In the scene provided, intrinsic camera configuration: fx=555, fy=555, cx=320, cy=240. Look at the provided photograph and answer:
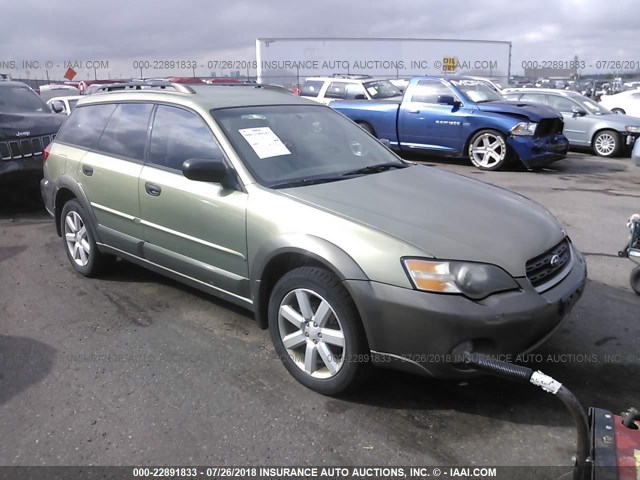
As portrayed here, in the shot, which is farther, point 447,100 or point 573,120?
point 573,120

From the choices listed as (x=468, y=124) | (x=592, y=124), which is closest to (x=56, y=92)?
(x=468, y=124)

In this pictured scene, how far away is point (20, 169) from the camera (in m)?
7.10

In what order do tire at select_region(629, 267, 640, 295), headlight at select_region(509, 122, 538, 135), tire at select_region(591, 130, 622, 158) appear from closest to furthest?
1. tire at select_region(629, 267, 640, 295)
2. headlight at select_region(509, 122, 538, 135)
3. tire at select_region(591, 130, 622, 158)

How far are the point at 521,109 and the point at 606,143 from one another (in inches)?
147

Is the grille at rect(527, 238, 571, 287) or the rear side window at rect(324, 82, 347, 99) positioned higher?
the rear side window at rect(324, 82, 347, 99)

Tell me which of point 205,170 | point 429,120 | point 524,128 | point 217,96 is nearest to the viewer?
point 205,170

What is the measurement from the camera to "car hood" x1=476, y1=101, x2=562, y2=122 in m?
9.87

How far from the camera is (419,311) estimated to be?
8.66 ft

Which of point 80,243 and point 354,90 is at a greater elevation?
point 354,90

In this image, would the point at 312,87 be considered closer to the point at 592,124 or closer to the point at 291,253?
the point at 592,124

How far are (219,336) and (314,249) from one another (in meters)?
1.27

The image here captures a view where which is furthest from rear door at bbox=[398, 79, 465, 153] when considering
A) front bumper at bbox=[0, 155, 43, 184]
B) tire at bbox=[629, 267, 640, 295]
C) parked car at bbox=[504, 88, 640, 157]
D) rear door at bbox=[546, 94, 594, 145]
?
front bumper at bbox=[0, 155, 43, 184]

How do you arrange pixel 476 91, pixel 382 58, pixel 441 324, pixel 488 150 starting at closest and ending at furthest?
pixel 441 324 < pixel 488 150 < pixel 476 91 < pixel 382 58

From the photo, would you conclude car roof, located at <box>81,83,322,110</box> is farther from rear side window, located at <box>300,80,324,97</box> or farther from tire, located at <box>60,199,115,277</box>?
rear side window, located at <box>300,80,324,97</box>
